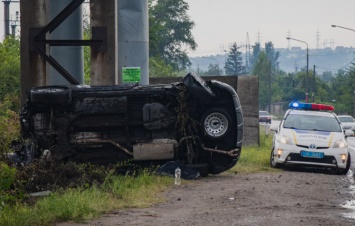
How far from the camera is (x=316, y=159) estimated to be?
22.1m

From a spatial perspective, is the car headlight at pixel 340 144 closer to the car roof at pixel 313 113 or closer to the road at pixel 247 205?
the car roof at pixel 313 113

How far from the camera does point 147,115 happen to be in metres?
18.3

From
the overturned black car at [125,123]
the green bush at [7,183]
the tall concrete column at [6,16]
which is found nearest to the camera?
the green bush at [7,183]

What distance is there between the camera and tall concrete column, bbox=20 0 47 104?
2075cm

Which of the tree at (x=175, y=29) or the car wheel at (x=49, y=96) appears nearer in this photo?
the car wheel at (x=49, y=96)

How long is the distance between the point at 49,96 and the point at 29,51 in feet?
11.1

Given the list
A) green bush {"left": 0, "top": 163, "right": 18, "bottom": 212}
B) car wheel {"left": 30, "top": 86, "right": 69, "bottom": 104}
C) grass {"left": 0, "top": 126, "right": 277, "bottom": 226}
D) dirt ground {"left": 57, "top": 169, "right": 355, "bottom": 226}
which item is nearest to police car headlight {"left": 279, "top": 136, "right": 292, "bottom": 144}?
dirt ground {"left": 57, "top": 169, "right": 355, "bottom": 226}

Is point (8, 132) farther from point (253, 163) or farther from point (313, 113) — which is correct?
point (313, 113)

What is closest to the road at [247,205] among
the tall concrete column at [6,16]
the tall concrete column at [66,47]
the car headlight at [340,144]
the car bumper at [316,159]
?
the car bumper at [316,159]

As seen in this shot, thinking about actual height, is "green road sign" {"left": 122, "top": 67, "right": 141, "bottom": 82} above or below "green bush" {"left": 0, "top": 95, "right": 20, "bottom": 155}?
above

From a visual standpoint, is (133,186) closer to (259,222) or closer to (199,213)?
(199,213)

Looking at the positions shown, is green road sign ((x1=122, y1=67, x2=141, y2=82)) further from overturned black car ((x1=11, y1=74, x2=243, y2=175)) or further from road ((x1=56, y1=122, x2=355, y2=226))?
road ((x1=56, y1=122, x2=355, y2=226))

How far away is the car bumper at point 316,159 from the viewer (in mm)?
22156

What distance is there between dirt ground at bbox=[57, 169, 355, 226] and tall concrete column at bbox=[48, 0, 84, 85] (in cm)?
547
